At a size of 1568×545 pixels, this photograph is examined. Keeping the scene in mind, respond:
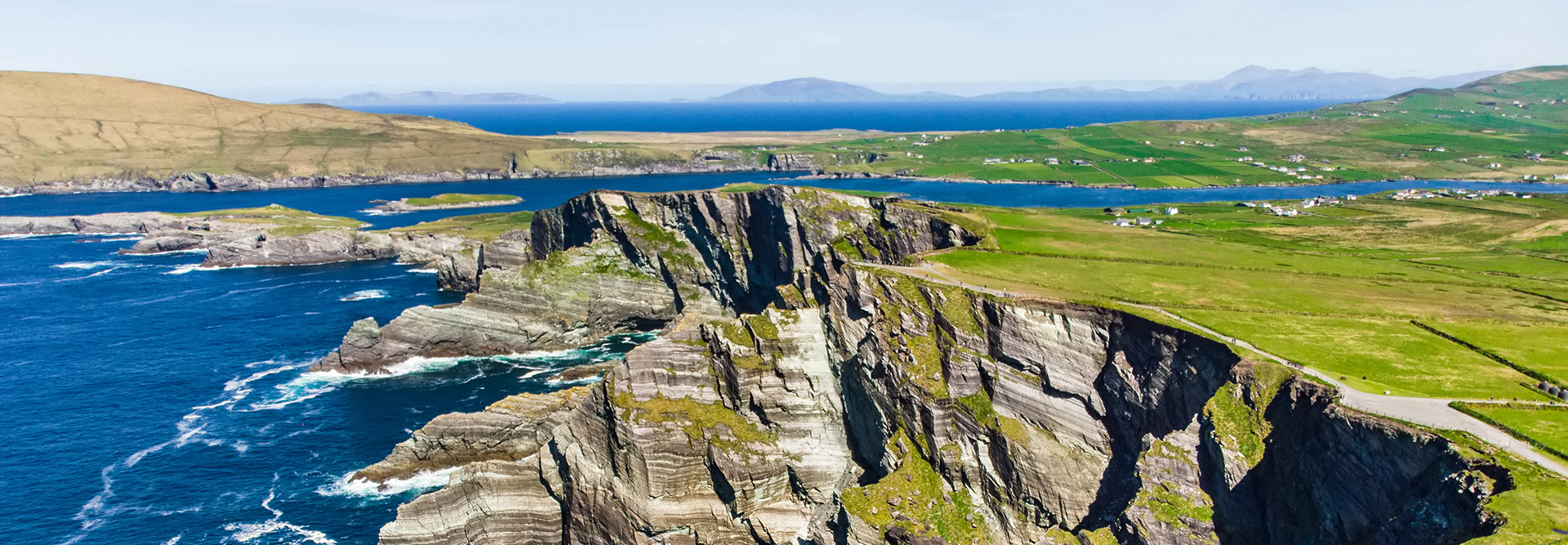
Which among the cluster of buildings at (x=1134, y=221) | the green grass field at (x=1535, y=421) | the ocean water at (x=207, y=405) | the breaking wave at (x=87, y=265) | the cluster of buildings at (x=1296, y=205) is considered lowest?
the ocean water at (x=207, y=405)

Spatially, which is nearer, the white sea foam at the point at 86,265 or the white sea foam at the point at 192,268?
the white sea foam at the point at 192,268

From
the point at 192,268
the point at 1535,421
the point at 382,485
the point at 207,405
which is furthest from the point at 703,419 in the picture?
the point at 192,268

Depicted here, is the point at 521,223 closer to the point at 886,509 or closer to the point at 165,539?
the point at 165,539

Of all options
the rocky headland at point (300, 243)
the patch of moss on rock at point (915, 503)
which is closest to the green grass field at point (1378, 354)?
the patch of moss on rock at point (915, 503)

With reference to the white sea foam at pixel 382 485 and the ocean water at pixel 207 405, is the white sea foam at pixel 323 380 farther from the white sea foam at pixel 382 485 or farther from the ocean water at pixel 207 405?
the white sea foam at pixel 382 485

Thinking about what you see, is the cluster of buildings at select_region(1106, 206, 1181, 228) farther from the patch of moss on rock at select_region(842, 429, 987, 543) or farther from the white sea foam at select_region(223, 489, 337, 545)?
the white sea foam at select_region(223, 489, 337, 545)

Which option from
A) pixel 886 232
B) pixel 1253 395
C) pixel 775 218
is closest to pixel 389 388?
pixel 775 218

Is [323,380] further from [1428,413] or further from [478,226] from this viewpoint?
[1428,413]
